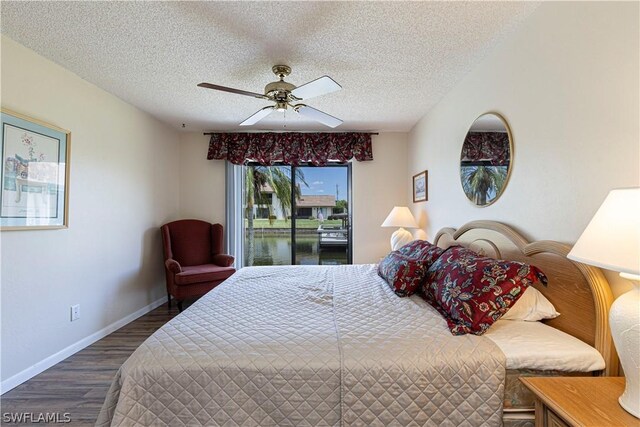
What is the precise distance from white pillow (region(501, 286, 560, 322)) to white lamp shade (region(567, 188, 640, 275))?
62cm

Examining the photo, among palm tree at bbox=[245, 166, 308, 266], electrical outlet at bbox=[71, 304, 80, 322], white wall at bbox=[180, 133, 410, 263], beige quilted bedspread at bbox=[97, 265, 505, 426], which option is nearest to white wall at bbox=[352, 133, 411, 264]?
white wall at bbox=[180, 133, 410, 263]

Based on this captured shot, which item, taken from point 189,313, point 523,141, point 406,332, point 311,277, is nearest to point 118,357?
point 189,313

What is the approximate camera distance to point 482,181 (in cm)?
227

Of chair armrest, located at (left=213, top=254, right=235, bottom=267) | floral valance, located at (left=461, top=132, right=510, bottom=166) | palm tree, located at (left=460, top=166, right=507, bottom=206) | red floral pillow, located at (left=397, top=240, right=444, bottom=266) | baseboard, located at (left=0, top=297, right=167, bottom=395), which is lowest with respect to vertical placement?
baseboard, located at (left=0, top=297, right=167, bottom=395)

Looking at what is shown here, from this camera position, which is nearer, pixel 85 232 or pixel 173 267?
pixel 85 232

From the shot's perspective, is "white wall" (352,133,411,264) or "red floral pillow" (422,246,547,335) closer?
"red floral pillow" (422,246,547,335)

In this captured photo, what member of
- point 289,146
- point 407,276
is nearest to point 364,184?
point 289,146

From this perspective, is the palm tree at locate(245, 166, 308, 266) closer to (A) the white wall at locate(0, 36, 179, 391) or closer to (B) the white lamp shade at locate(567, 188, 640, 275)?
(A) the white wall at locate(0, 36, 179, 391)

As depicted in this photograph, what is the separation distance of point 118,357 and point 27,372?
21.6 inches

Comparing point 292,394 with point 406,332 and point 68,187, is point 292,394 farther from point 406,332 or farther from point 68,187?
point 68,187

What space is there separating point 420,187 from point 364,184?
2.83ft

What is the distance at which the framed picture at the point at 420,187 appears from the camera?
351 cm

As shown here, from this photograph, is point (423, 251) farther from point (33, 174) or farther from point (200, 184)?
point (200, 184)

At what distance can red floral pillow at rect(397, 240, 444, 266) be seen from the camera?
2100 mm
